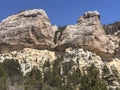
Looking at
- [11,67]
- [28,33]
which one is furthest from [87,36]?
[11,67]

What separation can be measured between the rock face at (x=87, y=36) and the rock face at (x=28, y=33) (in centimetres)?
255

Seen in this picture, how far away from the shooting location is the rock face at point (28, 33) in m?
68.1

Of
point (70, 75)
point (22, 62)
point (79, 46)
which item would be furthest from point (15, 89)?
point (79, 46)

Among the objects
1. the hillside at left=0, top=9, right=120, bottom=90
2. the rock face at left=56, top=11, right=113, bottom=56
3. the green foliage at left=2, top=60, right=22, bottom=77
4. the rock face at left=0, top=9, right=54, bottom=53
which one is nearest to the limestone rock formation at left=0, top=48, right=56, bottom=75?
the hillside at left=0, top=9, right=120, bottom=90

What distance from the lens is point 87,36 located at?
67.0 meters

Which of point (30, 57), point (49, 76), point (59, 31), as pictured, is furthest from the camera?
point (59, 31)

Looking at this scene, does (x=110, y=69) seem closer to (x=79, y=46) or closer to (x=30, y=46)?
(x=79, y=46)

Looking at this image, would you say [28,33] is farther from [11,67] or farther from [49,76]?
[49,76]

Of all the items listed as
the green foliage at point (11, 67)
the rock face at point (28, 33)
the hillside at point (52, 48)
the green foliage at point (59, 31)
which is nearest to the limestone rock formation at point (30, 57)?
the hillside at point (52, 48)

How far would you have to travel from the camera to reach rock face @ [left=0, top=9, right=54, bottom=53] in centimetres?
6812

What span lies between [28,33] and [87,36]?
937 cm

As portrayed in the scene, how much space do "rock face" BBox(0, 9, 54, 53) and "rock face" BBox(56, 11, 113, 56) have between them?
8.36ft

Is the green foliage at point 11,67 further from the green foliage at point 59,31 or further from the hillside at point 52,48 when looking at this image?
the green foliage at point 59,31

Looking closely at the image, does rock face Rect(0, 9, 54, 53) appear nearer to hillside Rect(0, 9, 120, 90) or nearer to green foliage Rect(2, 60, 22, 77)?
hillside Rect(0, 9, 120, 90)
